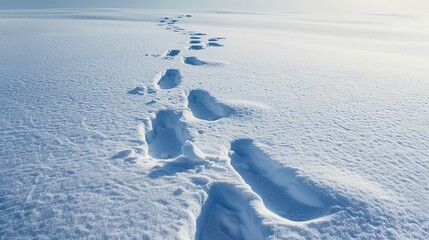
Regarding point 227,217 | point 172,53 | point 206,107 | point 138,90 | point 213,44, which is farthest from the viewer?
point 213,44

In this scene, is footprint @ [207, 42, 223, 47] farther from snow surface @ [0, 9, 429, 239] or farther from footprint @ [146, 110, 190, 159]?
footprint @ [146, 110, 190, 159]

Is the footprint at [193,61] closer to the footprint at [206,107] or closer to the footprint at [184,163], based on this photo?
the footprint at [206,107]

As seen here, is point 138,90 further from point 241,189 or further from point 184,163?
point 241,189

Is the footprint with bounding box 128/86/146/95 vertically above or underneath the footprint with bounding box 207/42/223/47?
above

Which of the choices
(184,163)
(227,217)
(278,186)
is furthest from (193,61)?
(227,217)

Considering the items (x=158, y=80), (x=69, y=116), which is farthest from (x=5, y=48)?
(x=69, y=116)

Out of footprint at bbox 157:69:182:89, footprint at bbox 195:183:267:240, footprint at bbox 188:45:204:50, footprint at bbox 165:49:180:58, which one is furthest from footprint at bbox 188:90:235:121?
footprint at bbox 188:45:204:50

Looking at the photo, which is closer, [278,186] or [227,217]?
[227,217]
